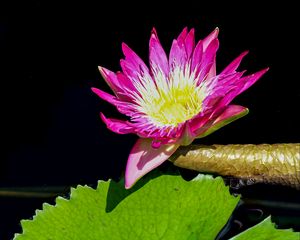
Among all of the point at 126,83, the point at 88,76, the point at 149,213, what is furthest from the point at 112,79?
the point at 88,76

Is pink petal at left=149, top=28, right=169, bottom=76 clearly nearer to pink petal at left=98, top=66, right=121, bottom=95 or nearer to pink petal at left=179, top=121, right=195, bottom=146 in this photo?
pink petal at left=98, top=66, right=121, bottom=95

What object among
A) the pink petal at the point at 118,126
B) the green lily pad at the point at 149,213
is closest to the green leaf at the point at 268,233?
the green lily pad at the point at 149,213

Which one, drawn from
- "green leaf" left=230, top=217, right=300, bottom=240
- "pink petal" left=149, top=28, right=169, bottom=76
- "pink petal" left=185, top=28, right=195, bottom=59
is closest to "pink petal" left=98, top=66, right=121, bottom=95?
"pink petal" left=149, top=28, right=169, bottom=76

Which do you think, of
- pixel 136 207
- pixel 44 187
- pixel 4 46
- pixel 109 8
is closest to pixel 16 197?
pixel 44 187

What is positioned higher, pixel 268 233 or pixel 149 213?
pixel 149 213

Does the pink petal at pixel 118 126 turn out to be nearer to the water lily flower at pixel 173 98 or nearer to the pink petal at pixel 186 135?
the water lily flower at pixel 173 98

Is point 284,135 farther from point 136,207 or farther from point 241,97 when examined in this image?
point 136,207

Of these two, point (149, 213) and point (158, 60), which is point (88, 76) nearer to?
point (158, 60)
